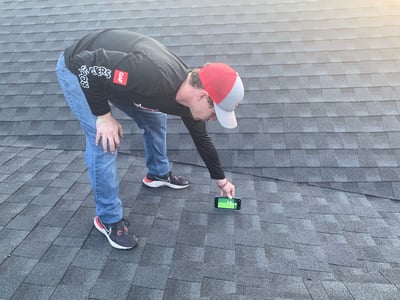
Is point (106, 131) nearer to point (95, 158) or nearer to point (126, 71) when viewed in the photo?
point (95, 158)

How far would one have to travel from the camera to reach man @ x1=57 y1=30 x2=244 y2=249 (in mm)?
1696

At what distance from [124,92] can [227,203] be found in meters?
1.17

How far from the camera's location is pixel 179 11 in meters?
4.58

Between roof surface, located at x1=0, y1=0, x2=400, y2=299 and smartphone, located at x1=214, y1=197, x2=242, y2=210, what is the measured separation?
0.07 m

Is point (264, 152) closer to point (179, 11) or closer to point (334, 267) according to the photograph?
point (334, 267)

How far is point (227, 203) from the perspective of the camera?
7.89 feet

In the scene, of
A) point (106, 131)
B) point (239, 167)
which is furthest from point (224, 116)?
point (239, 167)

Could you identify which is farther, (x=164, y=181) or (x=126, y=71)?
(x=164, y=181)

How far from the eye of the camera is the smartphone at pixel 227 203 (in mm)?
2395

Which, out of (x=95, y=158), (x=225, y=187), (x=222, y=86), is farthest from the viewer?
(x=225, y=187)

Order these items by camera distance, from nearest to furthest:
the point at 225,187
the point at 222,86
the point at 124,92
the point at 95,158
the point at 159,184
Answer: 1. the point at 222,86
2. the point at 124,92
3. the point at 95,158
4. the point at 225,187
5. the point at 159,184

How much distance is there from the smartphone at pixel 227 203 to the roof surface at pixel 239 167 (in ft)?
0.24

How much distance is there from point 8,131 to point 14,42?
1.71 metres

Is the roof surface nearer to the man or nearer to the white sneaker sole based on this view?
the white sneaker sole
